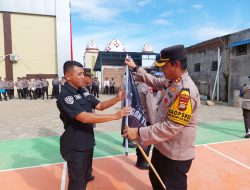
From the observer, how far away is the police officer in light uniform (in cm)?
216

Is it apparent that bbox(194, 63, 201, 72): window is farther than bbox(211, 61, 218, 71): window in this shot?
Yes

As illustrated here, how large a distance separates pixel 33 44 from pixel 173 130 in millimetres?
21155

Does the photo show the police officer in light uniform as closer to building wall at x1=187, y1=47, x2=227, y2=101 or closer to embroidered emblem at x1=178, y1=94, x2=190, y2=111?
embroidered emblem at x1=178, y1=94, x2=190, y2=111

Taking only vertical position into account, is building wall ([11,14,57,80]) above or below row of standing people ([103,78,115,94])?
above

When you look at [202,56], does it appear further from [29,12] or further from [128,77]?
[128,77]

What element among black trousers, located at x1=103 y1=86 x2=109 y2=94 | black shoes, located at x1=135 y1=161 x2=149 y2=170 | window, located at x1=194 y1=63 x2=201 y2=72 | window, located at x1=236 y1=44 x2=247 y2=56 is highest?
window, located at x1=236 y1=44 x2=247 y2=56

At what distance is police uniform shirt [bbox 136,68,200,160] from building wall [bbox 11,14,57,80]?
66.8 feet

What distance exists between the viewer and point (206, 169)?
14.8ft

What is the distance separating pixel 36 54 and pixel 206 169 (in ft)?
64.4

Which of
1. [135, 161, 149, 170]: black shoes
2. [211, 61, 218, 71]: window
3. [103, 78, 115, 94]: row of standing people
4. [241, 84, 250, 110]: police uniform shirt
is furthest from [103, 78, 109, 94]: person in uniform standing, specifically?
[135, 161, 149, 170]: black shoes

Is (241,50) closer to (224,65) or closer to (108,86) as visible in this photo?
(224,65)

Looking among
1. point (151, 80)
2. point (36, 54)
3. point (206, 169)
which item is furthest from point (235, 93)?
point (36, 54)

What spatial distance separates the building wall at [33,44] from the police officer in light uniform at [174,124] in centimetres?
2035

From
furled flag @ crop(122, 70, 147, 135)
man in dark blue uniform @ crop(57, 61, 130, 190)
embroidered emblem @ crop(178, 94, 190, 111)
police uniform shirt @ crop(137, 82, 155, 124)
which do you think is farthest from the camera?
police uniform shirt @ crop(137, 82, 155, 124)
